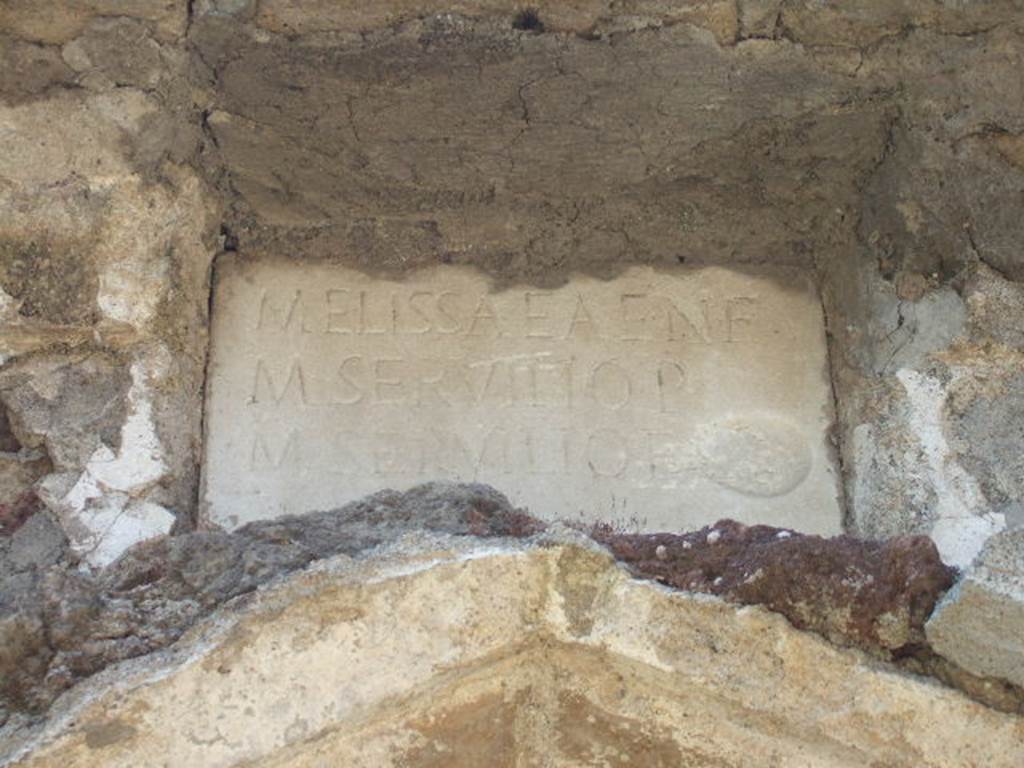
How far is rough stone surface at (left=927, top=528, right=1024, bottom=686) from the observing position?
326 cm

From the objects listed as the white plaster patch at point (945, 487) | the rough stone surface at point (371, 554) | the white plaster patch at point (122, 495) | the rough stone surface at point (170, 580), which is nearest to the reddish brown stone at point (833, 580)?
the rough stone surface at point (371, 554)

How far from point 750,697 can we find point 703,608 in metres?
0.18

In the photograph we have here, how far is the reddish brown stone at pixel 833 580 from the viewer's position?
11.0ft

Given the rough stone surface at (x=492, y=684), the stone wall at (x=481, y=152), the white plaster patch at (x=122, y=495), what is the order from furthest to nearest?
the stone wall at (x=481, y=152) < the white plaster patch at (x=122, y=495) < the rough stone surface at (x=492, y=684)

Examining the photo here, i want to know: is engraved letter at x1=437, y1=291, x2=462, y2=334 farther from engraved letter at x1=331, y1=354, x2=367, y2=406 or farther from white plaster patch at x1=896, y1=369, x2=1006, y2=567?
white plaster patch at x1=896, y1=369, x2=1006, y2=567

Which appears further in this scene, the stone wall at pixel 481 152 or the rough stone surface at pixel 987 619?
the stone wall at pixel 481 152

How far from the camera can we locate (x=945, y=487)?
3980 mm

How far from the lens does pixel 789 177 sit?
432cm

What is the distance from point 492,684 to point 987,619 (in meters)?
0.94

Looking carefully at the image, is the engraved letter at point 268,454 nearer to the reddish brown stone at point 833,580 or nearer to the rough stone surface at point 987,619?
the reddish brown stone at point 833,580

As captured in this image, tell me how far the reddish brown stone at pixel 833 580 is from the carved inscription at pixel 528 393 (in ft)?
2.00

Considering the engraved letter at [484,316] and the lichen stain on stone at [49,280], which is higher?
the lichen stain on stone at [49,280]

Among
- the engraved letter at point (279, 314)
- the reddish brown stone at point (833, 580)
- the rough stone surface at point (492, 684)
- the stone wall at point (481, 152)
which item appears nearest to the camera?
the rough stone surface at point (492, 684)

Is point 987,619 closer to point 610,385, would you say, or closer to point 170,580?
point 610,385
